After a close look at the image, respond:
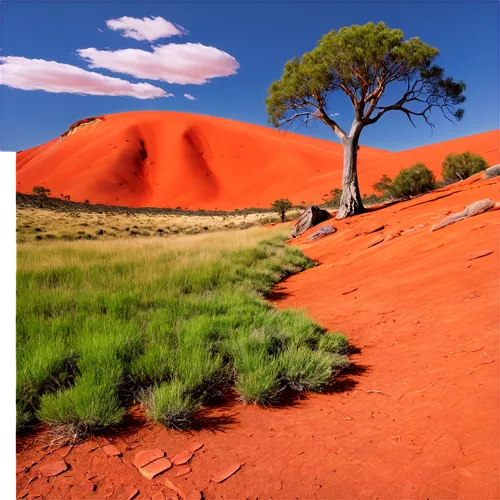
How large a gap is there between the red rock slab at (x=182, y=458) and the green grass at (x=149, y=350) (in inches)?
12.1

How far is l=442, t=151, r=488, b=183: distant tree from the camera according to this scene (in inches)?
930

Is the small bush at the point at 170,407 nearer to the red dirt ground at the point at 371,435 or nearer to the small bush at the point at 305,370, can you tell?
the red dirt ground at the point at 371,435

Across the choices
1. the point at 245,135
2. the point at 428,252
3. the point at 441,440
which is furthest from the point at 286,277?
the point at 245,135

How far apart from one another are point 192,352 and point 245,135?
85115mm

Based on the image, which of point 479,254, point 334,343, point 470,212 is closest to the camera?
point 334,343

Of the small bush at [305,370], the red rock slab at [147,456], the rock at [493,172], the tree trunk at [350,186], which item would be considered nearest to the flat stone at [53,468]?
the red rock slab at [147,456]

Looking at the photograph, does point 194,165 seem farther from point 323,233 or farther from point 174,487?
point 174,487

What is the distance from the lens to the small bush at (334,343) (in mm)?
4320

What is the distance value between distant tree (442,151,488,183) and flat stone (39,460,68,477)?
26.1 meters

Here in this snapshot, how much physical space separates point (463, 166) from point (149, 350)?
26.7 m

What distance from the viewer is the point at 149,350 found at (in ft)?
12.2

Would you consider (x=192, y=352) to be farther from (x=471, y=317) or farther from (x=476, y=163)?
(x=476, y=163)

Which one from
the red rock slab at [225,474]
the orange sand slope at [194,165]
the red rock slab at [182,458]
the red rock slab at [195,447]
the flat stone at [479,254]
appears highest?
the orange sand slope at [194,165]

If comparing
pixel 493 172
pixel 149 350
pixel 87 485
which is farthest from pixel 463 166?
pixel 87 485
